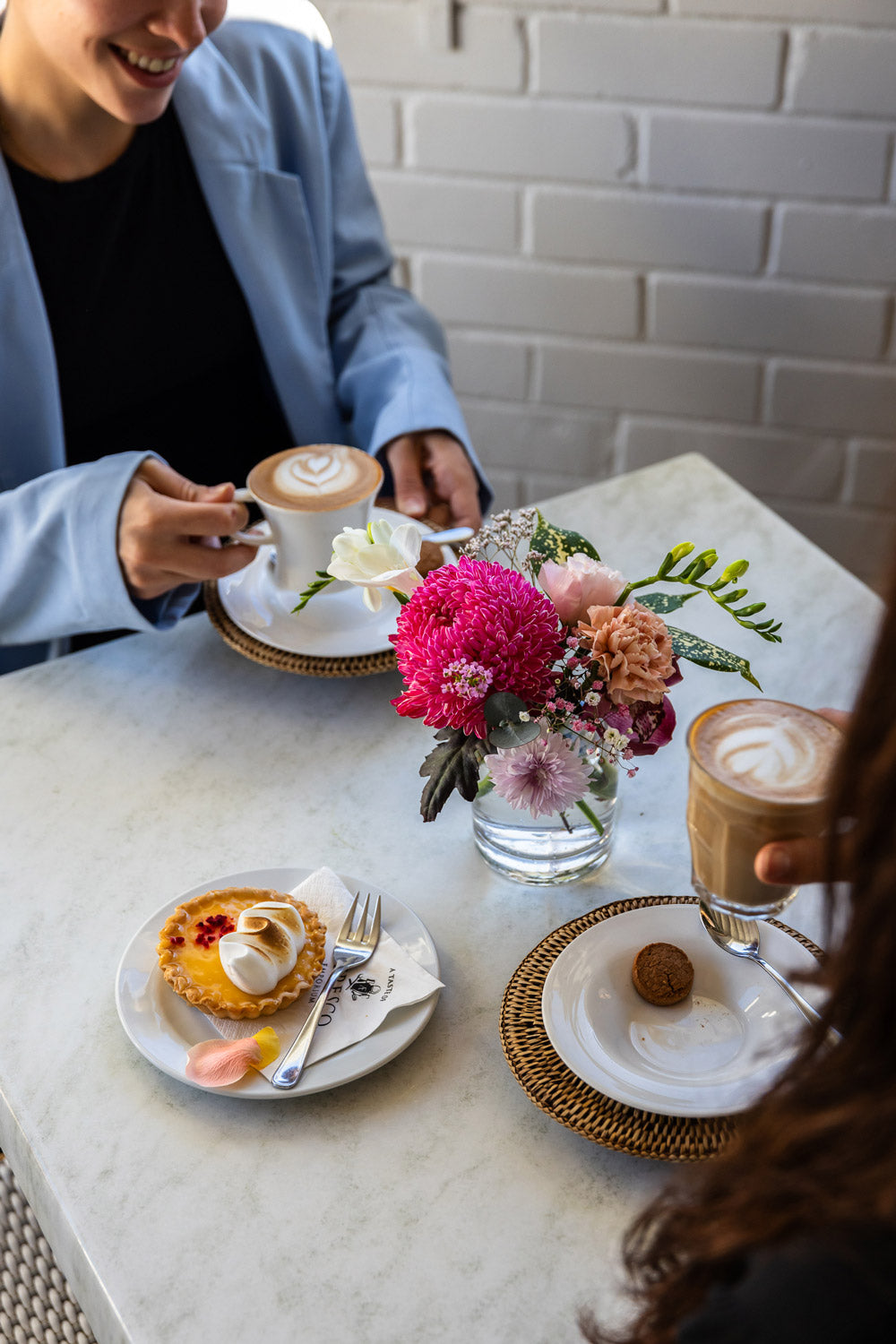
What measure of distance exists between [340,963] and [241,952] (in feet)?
0.22

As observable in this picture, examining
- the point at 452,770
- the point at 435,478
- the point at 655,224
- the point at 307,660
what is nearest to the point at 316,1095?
the point at 452,770

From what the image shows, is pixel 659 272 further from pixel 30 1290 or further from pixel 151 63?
pixel 30 1290

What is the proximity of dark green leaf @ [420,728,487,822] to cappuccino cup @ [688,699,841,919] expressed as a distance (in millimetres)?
133

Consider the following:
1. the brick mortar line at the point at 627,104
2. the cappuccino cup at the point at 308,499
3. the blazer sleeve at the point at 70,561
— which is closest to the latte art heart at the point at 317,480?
the cappuccino cup at the point at 308,499

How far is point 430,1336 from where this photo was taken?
0.58 m

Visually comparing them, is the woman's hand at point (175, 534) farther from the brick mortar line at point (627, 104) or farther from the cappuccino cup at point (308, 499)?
the brick mortar line at point (627, 104)

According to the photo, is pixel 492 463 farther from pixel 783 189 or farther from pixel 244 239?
pixel 244 239

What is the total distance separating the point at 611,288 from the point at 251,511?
0.88m

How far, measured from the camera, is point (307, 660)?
1.01m

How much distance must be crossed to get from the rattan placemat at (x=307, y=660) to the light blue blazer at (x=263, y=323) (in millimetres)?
87

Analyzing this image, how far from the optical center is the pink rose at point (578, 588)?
72 cm

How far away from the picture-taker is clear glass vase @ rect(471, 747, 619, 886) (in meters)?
0.81

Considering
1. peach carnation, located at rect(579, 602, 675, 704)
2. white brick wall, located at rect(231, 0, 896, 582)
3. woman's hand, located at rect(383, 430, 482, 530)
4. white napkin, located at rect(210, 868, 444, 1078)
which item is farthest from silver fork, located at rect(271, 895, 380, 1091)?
white brick wall, located at rect(231, 0, 896, 582)

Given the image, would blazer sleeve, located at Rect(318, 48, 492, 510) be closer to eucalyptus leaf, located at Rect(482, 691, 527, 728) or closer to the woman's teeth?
the woman's teeth
